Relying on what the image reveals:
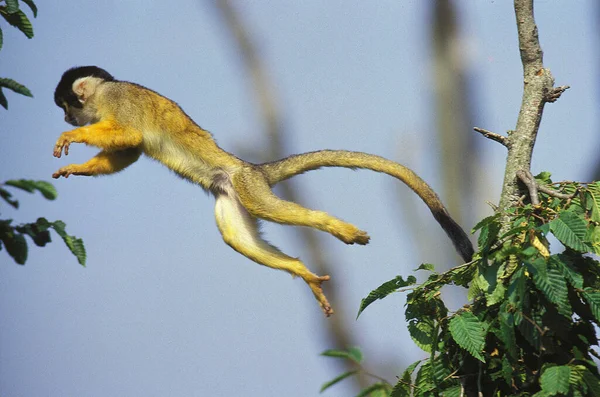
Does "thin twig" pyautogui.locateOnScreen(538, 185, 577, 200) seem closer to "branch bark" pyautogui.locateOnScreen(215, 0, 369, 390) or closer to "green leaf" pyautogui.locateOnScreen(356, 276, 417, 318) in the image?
"green leaf" pyautogui.locateOnScreen(356, 276, 417, 318)

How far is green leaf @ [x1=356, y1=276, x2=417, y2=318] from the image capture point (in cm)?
271

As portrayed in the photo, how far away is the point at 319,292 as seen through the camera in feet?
12.7

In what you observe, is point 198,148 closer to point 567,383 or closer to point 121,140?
point 121,140

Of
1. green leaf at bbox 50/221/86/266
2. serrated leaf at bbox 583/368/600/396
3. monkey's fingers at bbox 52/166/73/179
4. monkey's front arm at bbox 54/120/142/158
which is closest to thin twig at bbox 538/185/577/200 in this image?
serrated leaf at bbox 583/368/600/396

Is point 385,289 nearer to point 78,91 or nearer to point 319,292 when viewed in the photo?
point 319,292

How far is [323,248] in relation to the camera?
24.8 ft

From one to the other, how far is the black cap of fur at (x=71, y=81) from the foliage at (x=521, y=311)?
2911 mm

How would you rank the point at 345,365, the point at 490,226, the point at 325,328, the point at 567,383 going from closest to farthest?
the point at 567,383
the point at 490,226
the point at 345,365
the point at 325,328

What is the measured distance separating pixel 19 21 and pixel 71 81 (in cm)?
251

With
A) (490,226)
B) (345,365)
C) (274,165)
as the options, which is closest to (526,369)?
(490,226)

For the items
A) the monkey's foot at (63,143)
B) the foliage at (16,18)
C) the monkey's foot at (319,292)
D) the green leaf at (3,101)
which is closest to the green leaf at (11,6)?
the foliage at (16,18)

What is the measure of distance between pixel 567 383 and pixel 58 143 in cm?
296

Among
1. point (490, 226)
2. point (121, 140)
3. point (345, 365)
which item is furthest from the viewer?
→ point (345, 365)

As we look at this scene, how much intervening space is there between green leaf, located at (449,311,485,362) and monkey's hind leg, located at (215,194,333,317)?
1.52 metres
